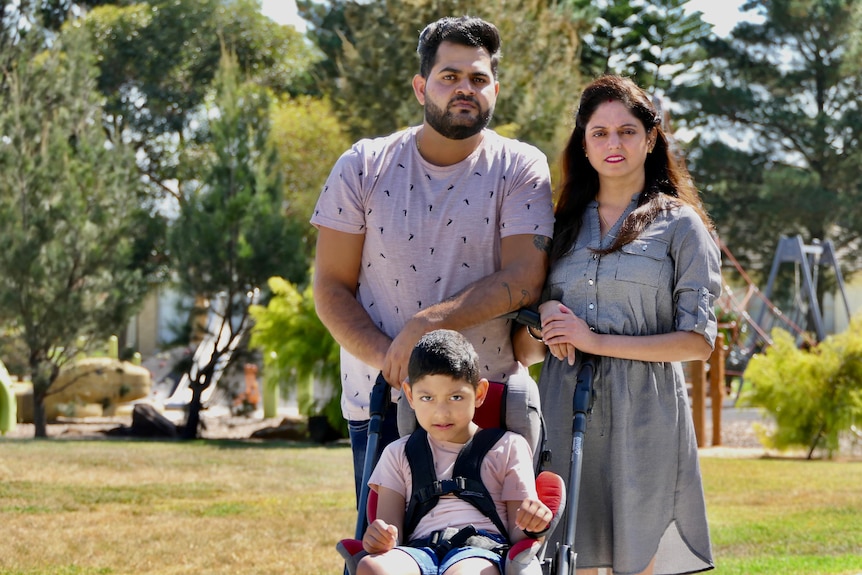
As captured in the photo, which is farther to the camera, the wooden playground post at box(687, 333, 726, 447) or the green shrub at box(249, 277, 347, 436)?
the green shrub at box(249, 277, 347, 436)

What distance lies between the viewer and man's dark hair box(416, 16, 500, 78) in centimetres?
357

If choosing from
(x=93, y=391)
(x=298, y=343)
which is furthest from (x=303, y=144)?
(x=298, y=343)

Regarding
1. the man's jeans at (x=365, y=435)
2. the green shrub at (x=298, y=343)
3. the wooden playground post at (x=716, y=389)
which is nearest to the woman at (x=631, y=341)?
the man's jeans at (x=365, y=435)

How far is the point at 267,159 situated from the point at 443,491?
1441 centimetres

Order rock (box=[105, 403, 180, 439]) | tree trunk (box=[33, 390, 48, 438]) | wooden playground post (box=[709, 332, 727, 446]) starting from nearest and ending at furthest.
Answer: wooden playground post (box=[709, 332, 727, 446]) < tree trunk (box=[33, 390, 48, 438]) < rock (box=[105, 403, 180, 439])

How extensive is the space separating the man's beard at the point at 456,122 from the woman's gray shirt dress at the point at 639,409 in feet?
1.61

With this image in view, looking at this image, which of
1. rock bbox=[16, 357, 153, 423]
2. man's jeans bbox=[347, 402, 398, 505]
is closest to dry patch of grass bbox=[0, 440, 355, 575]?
man's jeans bbox=[347, 402, 398, 505]

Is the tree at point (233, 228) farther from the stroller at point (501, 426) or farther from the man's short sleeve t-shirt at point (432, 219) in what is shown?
the stroller at point (501, 426)

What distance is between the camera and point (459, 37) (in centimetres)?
357

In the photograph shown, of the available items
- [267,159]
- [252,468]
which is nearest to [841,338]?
[252,468]

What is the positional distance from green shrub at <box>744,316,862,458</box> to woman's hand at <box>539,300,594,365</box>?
10.5 m

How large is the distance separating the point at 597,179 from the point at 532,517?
1.24 metres

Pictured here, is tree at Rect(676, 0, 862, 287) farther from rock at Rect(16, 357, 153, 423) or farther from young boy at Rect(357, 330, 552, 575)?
young boy at Rect(357, 330, 552, 575)

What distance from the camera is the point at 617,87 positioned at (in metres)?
3.64
